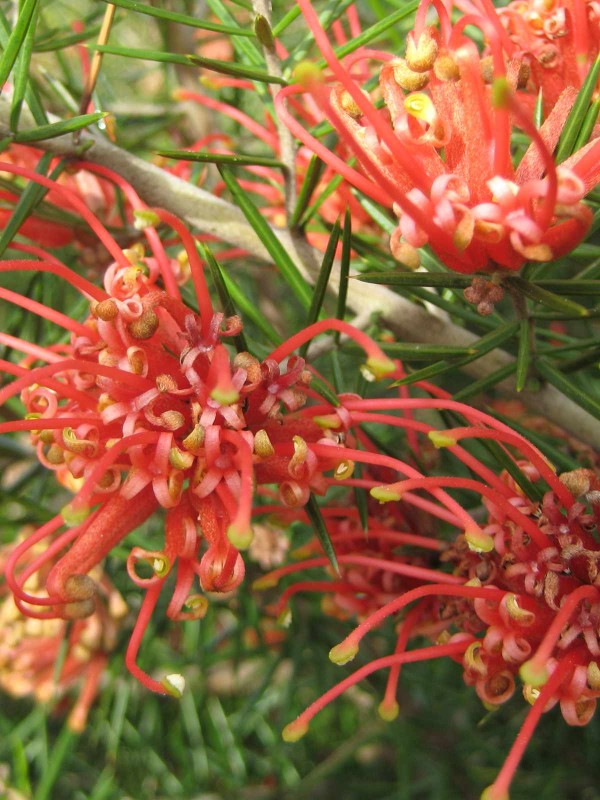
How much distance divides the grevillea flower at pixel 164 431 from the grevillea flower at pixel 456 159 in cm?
9

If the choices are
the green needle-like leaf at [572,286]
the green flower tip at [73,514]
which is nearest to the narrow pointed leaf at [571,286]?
the green needle-like leaf at [572,286]

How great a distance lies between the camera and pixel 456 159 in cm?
50

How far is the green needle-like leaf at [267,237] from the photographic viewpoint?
0.60 meters

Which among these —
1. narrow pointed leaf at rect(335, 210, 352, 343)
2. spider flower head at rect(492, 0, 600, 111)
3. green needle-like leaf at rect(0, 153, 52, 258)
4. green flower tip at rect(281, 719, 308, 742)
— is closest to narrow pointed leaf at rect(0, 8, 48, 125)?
green needle-like leaf at rect(0, 153, 52, 258)

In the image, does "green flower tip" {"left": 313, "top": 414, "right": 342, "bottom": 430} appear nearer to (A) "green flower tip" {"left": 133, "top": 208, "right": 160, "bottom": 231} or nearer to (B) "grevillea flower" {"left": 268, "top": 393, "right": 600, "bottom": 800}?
(B) "grevillea flower" {"left": 268, "top": 393, "right": 600, "bottom": 800}

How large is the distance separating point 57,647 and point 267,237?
674 millimetres

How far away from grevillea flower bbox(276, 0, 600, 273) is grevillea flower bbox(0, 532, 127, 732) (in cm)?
66

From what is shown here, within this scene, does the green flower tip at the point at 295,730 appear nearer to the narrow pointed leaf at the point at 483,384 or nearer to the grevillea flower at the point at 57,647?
the narrow pointed leaf at the point at 483,384

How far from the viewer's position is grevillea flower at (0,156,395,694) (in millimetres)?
523

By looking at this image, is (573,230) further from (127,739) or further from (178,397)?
(127,739)

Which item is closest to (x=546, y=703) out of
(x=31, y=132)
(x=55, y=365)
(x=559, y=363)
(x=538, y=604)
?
(x=538, y=604)

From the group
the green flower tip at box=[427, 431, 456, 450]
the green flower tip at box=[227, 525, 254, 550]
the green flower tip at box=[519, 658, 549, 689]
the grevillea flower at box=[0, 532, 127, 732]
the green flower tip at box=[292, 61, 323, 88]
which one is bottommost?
the grevillea flower at box=[0, 532, 127, 732]

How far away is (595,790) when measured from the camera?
1019mm

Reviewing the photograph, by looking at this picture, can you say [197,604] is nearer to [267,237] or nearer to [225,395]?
→ [225,395]
